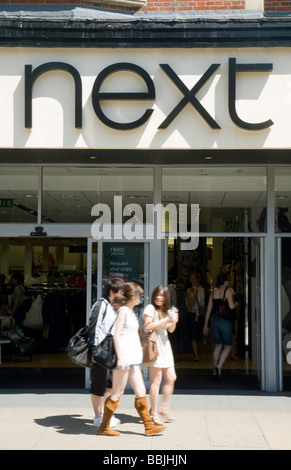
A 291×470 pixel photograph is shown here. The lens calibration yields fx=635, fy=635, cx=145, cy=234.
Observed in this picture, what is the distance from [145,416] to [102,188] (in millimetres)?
4456

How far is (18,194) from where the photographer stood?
1020cm

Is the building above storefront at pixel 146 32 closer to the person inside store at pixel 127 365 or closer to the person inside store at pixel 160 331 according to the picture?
the person inside store at pixel 160 331

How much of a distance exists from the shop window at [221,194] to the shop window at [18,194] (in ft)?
6.88

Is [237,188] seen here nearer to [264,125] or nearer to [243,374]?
[264,125]

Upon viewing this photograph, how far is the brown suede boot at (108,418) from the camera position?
268 inches

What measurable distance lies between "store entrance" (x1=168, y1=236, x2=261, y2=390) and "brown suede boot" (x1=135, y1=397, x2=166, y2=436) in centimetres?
324

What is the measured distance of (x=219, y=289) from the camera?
35.9 ft

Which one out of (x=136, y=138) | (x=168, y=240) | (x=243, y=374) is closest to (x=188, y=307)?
(x=243, y=374)

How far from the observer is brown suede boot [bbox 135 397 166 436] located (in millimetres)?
6766

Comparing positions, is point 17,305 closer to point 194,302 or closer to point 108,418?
Result: point 194,302

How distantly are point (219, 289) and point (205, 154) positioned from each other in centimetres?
281

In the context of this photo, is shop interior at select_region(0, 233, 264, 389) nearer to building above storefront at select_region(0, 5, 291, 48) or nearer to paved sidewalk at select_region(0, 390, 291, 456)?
paved sidewalk at select_region(0, 390, 291, 456)

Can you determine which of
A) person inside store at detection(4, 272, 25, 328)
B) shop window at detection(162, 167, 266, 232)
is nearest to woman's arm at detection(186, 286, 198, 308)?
shop window at detection(162, 167, 266, 232)

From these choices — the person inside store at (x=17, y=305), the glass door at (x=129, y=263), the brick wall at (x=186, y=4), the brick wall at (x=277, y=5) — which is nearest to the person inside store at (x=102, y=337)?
the glass door at (x=129, y=263)
